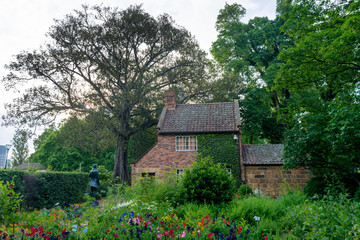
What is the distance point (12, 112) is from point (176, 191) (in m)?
19.4

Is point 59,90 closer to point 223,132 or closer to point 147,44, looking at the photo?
point 147,44

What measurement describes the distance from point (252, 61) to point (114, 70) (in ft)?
53.9

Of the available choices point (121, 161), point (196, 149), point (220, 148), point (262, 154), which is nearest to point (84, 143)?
point (121, 161)

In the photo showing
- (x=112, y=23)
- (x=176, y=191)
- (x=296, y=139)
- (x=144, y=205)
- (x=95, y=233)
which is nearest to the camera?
(x=95, y=233)

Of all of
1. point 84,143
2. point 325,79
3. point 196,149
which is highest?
point 325,79

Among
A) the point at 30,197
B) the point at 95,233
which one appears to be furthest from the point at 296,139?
the point at 30,197

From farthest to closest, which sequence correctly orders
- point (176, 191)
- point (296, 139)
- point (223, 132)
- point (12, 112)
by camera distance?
point (12, 112) → point (223, 132) → point (296, 139) → point (176, 191)

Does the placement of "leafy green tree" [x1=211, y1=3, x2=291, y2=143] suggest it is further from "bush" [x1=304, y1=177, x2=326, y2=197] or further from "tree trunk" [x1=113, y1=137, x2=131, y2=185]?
"bush" [x1=304, y1=177, x2=326, y2=197]

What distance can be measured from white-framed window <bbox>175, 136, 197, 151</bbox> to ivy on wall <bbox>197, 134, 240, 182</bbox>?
1.55 feet

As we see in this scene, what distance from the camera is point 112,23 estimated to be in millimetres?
23344

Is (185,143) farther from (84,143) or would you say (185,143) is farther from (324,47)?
(324,47)

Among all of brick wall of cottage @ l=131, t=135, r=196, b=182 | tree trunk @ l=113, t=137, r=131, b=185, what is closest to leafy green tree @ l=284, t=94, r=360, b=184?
brick wall of cottage @ l=131, t=135, r=196, b=182

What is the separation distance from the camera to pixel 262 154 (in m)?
19.5

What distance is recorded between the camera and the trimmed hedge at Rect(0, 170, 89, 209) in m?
10.8
